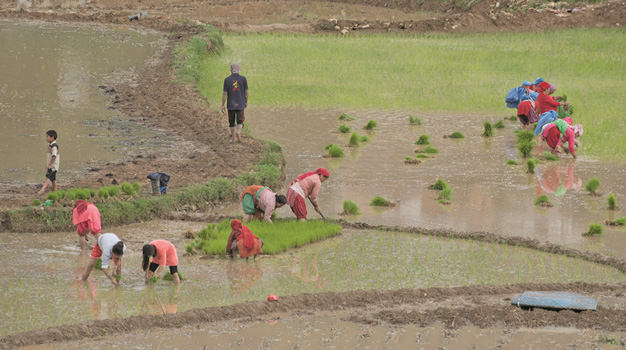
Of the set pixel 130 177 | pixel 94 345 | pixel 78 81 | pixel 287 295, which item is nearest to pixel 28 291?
pixel 94 345

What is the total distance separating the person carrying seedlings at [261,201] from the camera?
1005 centimetres

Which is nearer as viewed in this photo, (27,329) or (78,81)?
(27,329)

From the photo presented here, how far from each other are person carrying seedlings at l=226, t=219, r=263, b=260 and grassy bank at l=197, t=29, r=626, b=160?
8.18 m

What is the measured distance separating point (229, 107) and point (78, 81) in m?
6.97

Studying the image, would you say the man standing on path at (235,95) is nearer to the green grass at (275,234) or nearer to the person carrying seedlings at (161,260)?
the green grass at (275,234)

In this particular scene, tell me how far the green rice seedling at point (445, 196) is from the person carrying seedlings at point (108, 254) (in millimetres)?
5172

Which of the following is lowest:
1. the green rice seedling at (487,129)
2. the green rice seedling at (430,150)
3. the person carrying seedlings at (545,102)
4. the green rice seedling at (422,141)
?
the green rice seedling at (430,150)

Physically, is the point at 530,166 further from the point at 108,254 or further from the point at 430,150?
the point at 108,254

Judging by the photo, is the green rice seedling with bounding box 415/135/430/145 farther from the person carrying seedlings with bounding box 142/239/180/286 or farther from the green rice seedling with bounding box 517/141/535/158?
the person carrying seedlings with bounding box 142/239/180/286

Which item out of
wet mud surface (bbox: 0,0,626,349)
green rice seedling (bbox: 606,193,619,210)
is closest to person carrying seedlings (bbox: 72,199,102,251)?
wet mud surface (bbox: 0,0,626,349)

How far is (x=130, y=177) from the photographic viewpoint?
A: 12.2 meters

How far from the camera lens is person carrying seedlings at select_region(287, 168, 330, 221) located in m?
10.4

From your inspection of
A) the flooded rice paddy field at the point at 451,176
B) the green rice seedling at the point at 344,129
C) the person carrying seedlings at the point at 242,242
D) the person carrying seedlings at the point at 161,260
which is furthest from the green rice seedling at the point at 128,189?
the green rice seedling at the point at 344,129

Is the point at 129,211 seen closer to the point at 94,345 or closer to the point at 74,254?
the point at 74,254
